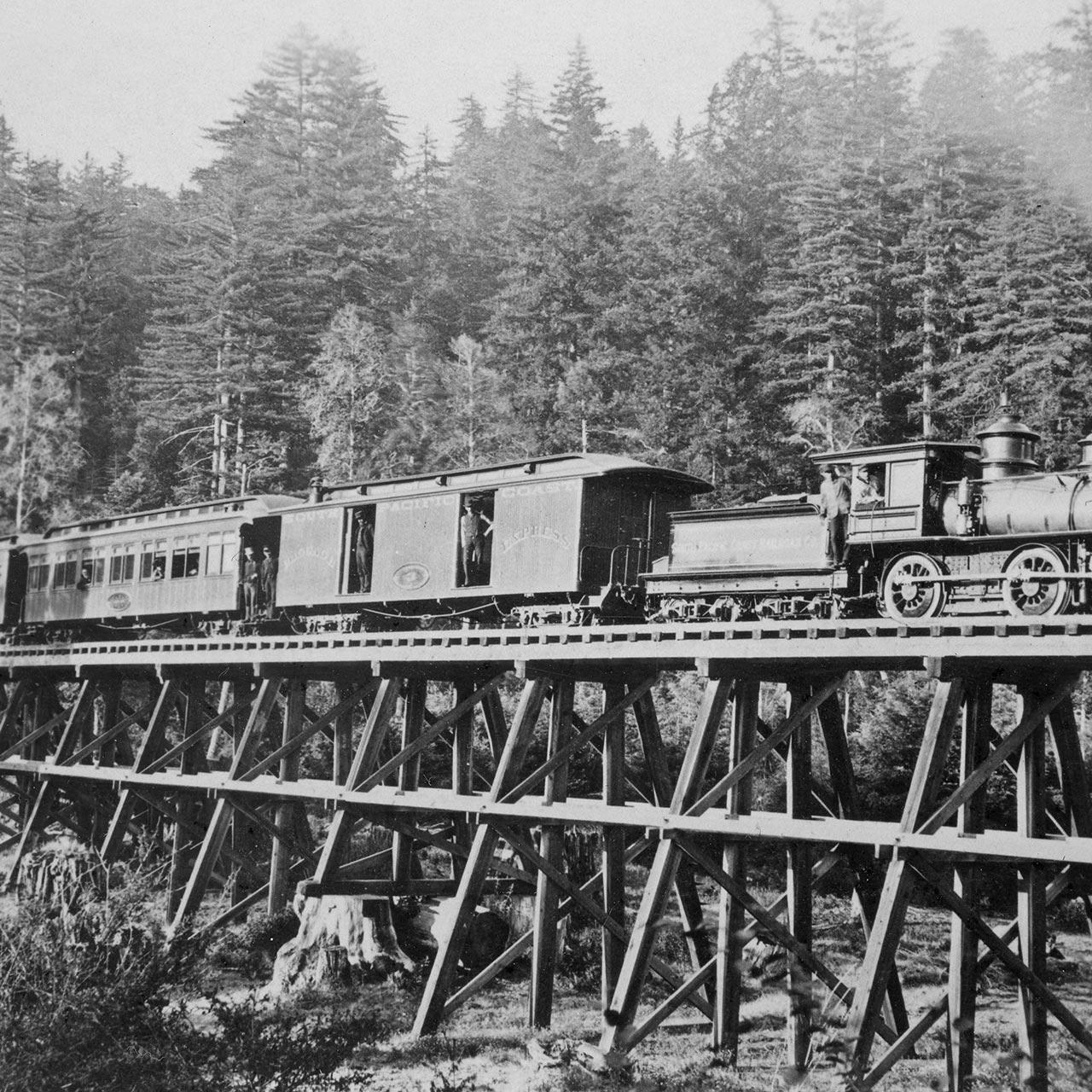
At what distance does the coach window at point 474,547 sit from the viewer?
19.9 m

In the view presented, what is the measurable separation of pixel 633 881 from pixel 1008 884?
22.9ft

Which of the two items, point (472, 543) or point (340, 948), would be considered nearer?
point (340, 948)

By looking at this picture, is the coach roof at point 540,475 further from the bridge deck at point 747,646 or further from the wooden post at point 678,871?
the wooden post at point 678,871

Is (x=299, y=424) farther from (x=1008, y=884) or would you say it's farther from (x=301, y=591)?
(x=1008, y=884)

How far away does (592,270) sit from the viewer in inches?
1524

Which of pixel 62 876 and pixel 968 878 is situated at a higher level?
pixel 968 878

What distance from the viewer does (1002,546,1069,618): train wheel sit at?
548 inches

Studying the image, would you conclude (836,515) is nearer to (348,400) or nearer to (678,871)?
(678,871)

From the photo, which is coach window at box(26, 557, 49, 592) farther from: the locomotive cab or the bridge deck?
the locomotive cab

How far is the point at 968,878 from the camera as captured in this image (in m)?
12.4

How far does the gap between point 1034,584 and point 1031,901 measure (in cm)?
370

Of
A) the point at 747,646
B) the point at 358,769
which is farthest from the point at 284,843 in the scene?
the point at 747,646

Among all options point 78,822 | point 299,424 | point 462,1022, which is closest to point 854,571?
point 462,1022

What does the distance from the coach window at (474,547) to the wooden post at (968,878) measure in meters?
9.14
